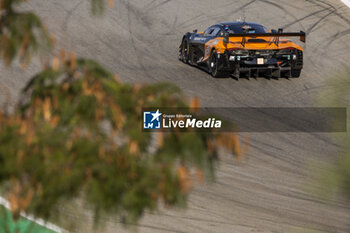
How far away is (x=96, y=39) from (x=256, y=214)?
34.2ft

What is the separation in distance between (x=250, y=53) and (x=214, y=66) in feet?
3.68

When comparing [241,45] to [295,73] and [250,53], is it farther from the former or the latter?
[295,73]

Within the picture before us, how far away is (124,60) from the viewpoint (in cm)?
1514

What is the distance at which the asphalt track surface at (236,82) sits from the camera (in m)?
7.31

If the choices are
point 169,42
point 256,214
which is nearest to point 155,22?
point 169,42

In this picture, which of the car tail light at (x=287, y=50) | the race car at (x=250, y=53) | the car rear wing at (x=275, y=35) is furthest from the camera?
the car tail light at (x=287, y=50)

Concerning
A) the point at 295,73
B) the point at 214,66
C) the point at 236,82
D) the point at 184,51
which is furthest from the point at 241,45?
the point at 184,51

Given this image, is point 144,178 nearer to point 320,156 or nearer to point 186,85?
point 320,156

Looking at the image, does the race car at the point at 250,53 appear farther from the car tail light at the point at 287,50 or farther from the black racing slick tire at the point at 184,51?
the black racing slick tire at the point at 184,51

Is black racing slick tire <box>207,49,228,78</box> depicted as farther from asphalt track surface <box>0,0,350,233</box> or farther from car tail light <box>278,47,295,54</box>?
car tail light <box>278,47,295,54</box>

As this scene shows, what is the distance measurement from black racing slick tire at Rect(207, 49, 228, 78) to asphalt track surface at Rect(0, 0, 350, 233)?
18cm

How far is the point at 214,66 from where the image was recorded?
13570mm

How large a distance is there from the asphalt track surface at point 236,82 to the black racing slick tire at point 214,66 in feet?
0.59

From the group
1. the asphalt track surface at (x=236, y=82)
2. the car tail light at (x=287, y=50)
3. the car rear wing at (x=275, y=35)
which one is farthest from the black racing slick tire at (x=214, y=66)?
the car tail light at (x=287, y=50)
